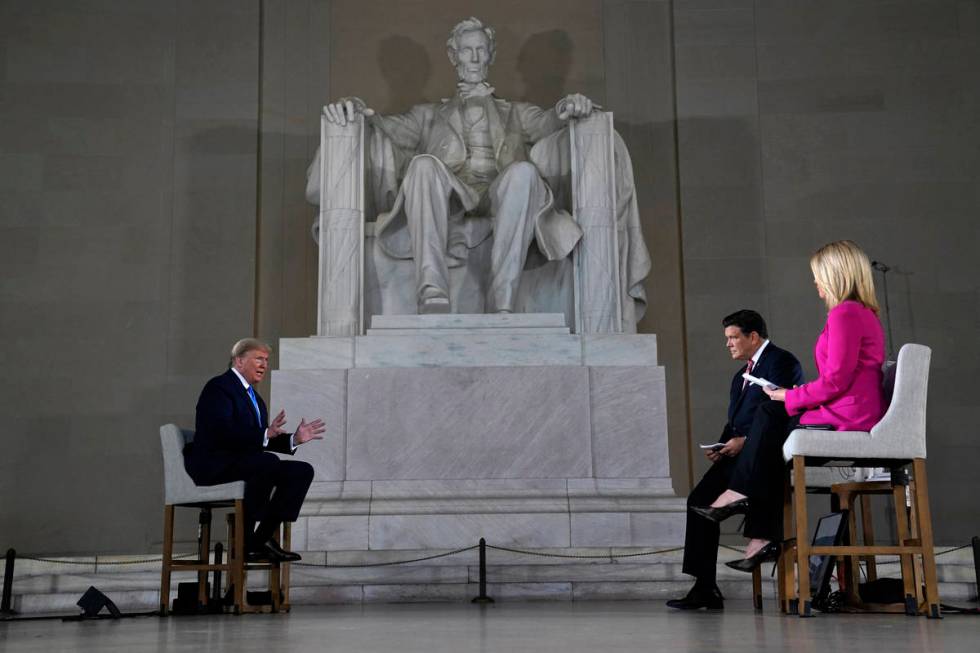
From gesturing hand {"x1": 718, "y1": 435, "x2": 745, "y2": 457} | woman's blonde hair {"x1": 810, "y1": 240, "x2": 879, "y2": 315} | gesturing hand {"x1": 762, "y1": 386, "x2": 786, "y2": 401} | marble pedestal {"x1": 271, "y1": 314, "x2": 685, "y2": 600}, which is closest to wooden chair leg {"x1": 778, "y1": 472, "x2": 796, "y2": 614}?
gesturing hand {"x1": 762, "y1": 386, "x2": 786, "y2": 401}

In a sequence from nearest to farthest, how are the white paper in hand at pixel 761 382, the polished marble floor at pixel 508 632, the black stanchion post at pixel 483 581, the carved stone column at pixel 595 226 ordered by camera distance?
the polished marble floor at pixel 508 632 < the white paper in hand at pixel 761 382 < the black stanchion post at pixel 483 581 < the carved stone column at pixel 595 226

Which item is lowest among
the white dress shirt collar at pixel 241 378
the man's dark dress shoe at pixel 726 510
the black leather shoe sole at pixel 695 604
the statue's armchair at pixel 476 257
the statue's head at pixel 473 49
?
the black leather shoe sole at pixel 695 604

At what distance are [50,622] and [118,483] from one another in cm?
418

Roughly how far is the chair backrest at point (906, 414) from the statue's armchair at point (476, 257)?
2939 millimetres

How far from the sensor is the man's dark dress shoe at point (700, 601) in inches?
174

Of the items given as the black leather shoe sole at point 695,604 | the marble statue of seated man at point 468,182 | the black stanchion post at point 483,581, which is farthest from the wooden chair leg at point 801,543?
the marble statue of seated man at point 468,182

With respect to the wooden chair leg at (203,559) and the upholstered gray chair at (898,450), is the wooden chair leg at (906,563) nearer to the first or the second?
the upholstered gray chair at (898,450)

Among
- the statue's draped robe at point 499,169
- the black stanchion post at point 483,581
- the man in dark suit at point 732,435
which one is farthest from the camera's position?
the statue's draped robe at point 499,169

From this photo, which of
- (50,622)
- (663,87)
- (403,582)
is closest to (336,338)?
(403,582)

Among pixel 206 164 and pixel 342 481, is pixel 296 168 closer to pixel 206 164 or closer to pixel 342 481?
pixel 206 164

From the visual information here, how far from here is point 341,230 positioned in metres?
6.96

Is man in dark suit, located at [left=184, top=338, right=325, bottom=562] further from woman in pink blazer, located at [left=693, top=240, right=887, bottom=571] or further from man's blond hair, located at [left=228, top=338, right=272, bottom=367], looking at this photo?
woman in pink blazer, located at [left=693, top=240, right=887, bottom=571]

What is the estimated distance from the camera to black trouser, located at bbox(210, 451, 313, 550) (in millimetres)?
4961

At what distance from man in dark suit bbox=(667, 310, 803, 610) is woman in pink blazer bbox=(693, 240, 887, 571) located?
0.81 feet
